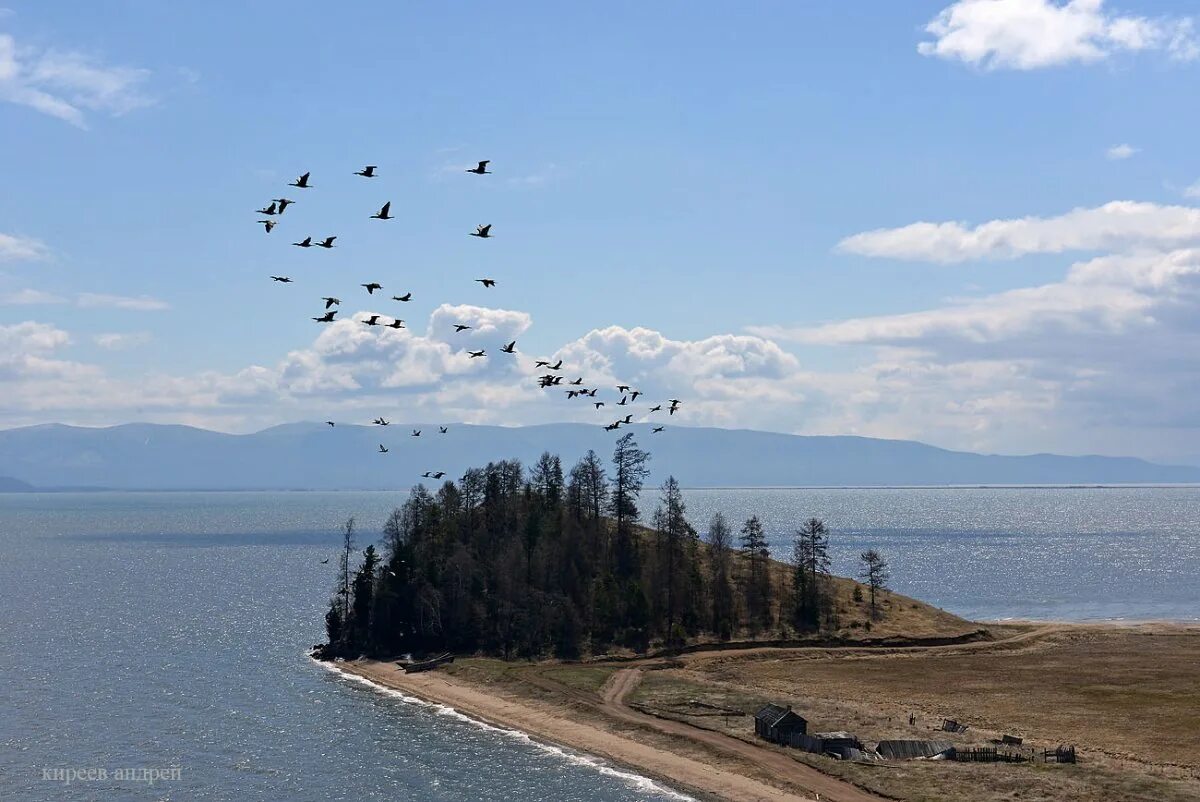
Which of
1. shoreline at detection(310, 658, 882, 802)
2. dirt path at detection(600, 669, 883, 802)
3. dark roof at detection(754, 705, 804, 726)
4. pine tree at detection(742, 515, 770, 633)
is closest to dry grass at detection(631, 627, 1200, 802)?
dirt path at detection(600, 669, 883, 802)

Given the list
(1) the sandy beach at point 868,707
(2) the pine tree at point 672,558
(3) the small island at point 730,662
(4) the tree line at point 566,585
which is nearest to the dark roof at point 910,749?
(3) the small island at point 730,662

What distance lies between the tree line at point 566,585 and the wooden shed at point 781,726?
38640 millimetres

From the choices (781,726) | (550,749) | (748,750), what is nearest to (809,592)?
(781,726)

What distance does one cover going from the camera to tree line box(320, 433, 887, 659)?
4788 inches

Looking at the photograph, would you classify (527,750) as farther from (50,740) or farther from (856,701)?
(50,740)

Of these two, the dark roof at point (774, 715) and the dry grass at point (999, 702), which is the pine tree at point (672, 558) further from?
the dark roof at point (774, 715)

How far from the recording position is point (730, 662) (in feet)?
374

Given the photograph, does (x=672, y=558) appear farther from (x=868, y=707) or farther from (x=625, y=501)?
(x=868, y=707)

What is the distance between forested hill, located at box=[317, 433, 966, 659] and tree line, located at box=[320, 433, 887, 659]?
7.0 inches

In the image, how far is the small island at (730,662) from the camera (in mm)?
72625

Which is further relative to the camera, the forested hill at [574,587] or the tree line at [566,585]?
the forested hill at [574,587]

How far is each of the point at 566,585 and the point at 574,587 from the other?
1037mm

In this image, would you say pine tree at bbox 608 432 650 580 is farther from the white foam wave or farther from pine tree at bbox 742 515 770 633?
the white foam wave

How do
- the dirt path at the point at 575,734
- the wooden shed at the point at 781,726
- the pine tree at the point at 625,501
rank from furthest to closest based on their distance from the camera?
the pine tree at the point at 625,501 → the wooden shed at the point at 781,726 → the dirt path at the point at 575,734
